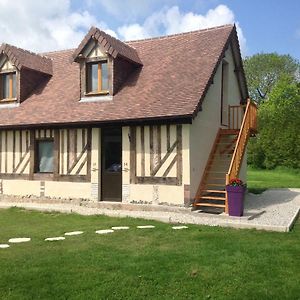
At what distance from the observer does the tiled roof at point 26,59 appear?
51.8ft

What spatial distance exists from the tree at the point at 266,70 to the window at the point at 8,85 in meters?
36.9

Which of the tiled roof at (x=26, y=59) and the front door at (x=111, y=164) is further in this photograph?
the tiled roof at (x=26, y=59)

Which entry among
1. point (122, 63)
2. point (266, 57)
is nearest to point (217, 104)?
point (122, 63)

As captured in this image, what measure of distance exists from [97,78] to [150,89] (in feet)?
7.34

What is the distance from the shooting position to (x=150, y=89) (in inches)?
531

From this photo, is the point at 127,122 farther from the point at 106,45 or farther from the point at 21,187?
the point at 21,187

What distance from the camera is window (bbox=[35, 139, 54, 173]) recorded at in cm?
1448

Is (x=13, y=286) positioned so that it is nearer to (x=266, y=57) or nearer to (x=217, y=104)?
(x=217, y=104)

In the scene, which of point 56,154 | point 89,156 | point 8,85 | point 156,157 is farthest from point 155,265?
point 8,85

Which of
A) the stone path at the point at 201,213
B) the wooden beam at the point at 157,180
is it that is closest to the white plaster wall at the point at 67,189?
the stone path at the point at 201,213

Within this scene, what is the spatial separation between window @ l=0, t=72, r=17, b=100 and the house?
40 mm

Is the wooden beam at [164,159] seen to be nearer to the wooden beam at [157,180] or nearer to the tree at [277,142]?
the wooden beam at [157,180]

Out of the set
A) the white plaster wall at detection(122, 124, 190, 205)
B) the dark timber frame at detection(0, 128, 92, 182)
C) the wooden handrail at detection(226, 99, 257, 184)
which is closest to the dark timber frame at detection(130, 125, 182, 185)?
the white plaster wall at detection(122, 124, 190, 205)

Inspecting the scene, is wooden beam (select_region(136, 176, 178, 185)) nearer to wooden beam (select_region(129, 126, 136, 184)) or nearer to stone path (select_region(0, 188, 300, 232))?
wooden beam (select_region(129, 126, 136, 184))
